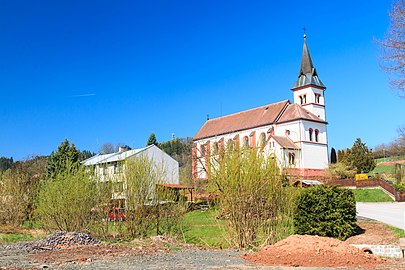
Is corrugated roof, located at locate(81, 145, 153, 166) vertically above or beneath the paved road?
above

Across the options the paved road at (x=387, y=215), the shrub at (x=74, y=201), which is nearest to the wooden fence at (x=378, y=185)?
the paved road at (x=387, y=215)

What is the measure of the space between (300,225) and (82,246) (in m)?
6.99

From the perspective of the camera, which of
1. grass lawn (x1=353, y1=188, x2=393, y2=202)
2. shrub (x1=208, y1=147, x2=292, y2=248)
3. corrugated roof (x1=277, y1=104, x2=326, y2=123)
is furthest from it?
corrugated roof (x1=277, y1=104, x2=326, y2=123)

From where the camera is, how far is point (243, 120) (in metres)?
65.2

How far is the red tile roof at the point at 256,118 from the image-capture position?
57.2 m

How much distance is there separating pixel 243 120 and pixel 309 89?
468 inches

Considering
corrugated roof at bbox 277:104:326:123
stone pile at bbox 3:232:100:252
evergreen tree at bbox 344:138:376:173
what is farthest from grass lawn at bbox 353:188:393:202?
stone pile at bbox 3:232:100:252

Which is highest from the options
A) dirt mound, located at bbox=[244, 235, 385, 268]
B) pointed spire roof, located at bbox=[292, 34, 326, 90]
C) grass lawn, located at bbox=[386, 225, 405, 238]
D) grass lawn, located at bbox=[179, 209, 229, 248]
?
pointed spire roof, located at bbox=[292, 34, 326, 90]

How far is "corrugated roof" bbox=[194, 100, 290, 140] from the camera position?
197ft

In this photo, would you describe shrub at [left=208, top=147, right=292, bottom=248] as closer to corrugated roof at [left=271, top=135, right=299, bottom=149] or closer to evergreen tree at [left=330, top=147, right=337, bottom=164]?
corrugated roof at [left=271, top=135, right=299, bottom=149]

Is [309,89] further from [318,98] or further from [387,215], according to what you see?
[387,215]

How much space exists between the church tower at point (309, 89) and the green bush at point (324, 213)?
4815 centimetres

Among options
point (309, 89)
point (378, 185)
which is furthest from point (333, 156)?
point (378, 185)

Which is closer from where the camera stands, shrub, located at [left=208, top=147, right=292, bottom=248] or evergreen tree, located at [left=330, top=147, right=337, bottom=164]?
shrub, located at [left=208, top=147, right=292, bottom=248]
